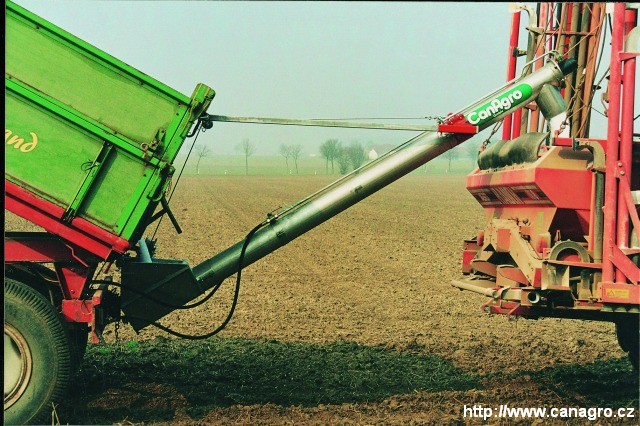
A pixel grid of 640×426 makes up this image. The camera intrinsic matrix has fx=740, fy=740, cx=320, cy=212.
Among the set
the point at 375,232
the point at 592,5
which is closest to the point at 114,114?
the point at 592,5

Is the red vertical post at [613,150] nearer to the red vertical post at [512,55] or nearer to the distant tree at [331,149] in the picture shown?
the red vertical post at [512,55]

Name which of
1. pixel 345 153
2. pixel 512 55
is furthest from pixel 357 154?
pixel 512 55

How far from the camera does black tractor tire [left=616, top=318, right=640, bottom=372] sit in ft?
25.3

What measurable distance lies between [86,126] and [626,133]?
4.31 meters

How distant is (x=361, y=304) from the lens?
Result: 488 inches

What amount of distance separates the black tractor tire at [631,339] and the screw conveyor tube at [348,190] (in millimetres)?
2836

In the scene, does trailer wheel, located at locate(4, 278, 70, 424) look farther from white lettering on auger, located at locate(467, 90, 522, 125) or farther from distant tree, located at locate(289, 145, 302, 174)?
distant tree, located at locate(289, 145, 302, 174)

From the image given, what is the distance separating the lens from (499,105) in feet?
21.7

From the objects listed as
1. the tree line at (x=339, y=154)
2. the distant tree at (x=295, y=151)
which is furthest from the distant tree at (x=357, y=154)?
the distant tree at (x=295, y=151)

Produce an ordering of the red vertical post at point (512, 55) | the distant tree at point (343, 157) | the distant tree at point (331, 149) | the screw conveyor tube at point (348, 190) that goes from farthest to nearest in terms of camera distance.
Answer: the distant tree at point (331, 149), the distant tree at point (343, 157), the red vertical post at point (512, 55), the screw conveyor tube at point (348, 190)

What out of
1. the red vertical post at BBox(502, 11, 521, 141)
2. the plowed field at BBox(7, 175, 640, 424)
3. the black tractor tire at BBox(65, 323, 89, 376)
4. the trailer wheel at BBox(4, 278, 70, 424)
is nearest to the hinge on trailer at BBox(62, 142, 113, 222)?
the trailer wheel at BBox(4, 278, 70, 424)

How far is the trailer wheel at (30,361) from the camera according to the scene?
554 cm

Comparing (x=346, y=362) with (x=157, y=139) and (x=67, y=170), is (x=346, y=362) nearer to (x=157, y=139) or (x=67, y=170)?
(x=157, y=139)

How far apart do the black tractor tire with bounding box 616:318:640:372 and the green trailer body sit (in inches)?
198
